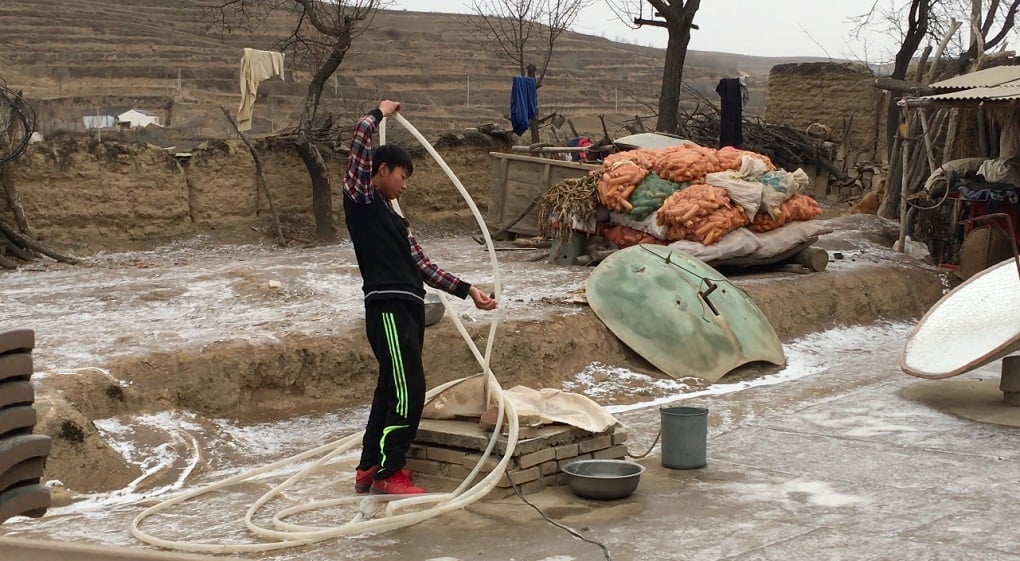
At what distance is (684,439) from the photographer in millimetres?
5633

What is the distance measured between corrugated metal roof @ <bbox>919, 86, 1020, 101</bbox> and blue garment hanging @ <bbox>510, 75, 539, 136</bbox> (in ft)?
21.4

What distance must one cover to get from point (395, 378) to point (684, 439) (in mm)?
1608

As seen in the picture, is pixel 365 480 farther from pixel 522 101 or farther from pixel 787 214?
pixel 522 101

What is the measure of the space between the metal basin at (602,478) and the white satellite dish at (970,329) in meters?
2.89

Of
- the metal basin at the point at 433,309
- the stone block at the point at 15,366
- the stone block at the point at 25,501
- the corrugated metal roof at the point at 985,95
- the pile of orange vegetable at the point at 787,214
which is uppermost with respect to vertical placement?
the corrugated metal roof at the point at 985,95

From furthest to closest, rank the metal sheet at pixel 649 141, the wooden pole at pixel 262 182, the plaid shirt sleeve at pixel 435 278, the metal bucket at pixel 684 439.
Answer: the wooden pole at pixel 262 182 < the metal sheet at pixel 649 141 < the metal bucket at pixel 684 439 < the plaid shirt sleeve at pixel 435 278

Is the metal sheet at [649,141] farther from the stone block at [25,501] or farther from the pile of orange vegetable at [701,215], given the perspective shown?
the stone block at [25,501]

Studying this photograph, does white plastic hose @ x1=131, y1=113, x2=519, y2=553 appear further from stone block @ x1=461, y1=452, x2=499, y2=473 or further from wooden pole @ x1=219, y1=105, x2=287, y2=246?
wooden pole @ x1=219, y1=105, x2=287, y2=246

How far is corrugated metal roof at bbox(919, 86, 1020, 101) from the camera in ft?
36.7

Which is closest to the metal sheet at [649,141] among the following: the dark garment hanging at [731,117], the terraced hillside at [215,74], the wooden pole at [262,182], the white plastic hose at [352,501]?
the dark garment hanging at [731,117]

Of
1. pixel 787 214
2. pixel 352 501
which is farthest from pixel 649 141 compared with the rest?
pixel 352 501

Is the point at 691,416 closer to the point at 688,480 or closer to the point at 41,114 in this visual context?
the point at 688,480

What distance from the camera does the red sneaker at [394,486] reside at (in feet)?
16.4

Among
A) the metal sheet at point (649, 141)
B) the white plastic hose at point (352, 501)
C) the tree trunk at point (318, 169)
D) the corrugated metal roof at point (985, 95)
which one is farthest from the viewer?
the tree trunk at point (318, 169)
